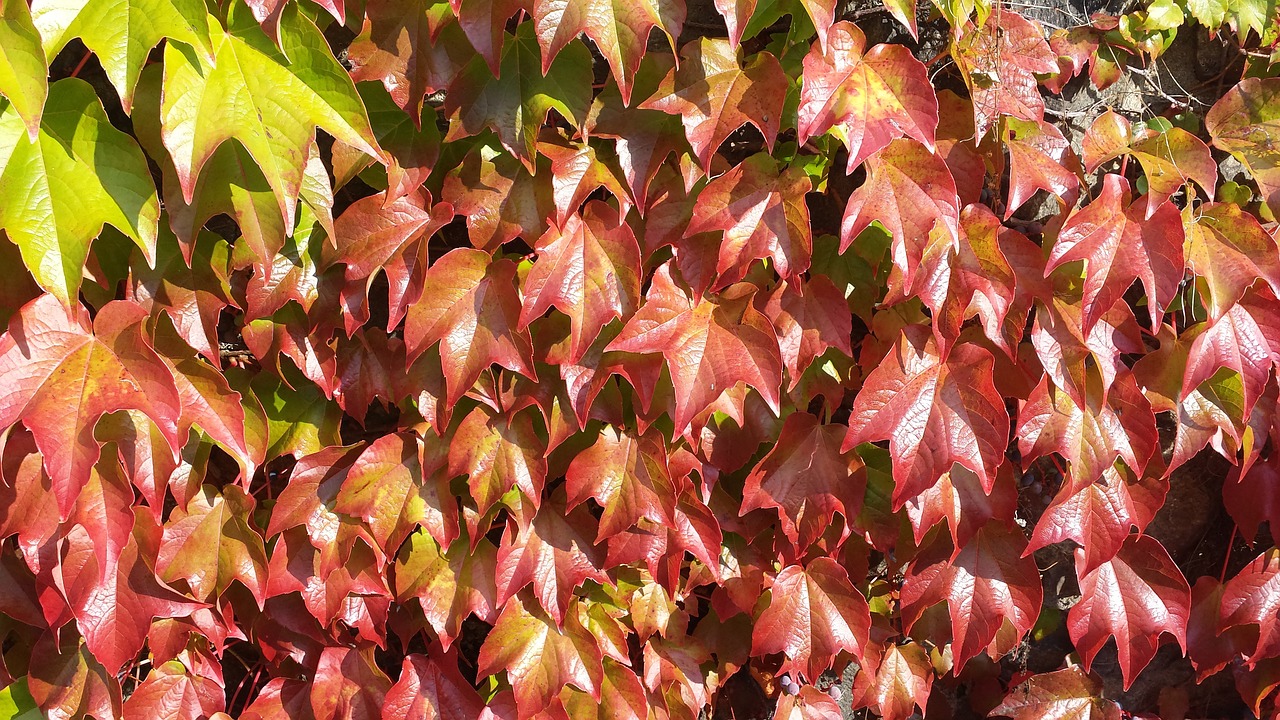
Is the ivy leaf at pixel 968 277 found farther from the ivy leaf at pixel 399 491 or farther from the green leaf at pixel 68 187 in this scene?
the green leaf at pixel 68 187

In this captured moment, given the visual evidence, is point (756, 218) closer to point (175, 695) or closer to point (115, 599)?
point (115, 599)

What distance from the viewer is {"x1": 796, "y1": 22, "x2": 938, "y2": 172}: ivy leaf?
53.6 inches

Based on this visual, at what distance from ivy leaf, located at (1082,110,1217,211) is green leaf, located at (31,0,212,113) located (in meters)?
1.63

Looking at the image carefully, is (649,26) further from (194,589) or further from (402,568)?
(194,589)

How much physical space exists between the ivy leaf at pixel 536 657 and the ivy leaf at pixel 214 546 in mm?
497

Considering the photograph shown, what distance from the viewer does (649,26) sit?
4.32ft

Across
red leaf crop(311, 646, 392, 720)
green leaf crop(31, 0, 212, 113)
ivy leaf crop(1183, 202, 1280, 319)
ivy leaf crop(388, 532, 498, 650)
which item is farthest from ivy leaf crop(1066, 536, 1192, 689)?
green leaf crop(31, 0, 212, 113)

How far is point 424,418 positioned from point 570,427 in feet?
0.96

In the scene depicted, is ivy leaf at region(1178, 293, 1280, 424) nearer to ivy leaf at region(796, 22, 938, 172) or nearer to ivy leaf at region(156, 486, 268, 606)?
ivy leaf at region(796, 22, 938, 172)

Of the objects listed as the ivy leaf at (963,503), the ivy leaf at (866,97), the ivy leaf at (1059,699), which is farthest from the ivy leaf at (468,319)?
the ivy leaf at (1059,699)

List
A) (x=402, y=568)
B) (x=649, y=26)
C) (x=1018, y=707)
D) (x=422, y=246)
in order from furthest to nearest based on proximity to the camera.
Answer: (x=1018, y=707) → (x=402, y=568) → (x=422, y=246) → (x=649, y=26)

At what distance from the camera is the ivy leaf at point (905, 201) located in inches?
56.0

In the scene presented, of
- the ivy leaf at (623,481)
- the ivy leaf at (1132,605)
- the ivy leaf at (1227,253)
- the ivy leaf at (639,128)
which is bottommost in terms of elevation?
the ivy leaf at (1132,605)

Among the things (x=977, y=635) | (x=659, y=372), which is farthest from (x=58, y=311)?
(x=977, y=635)
